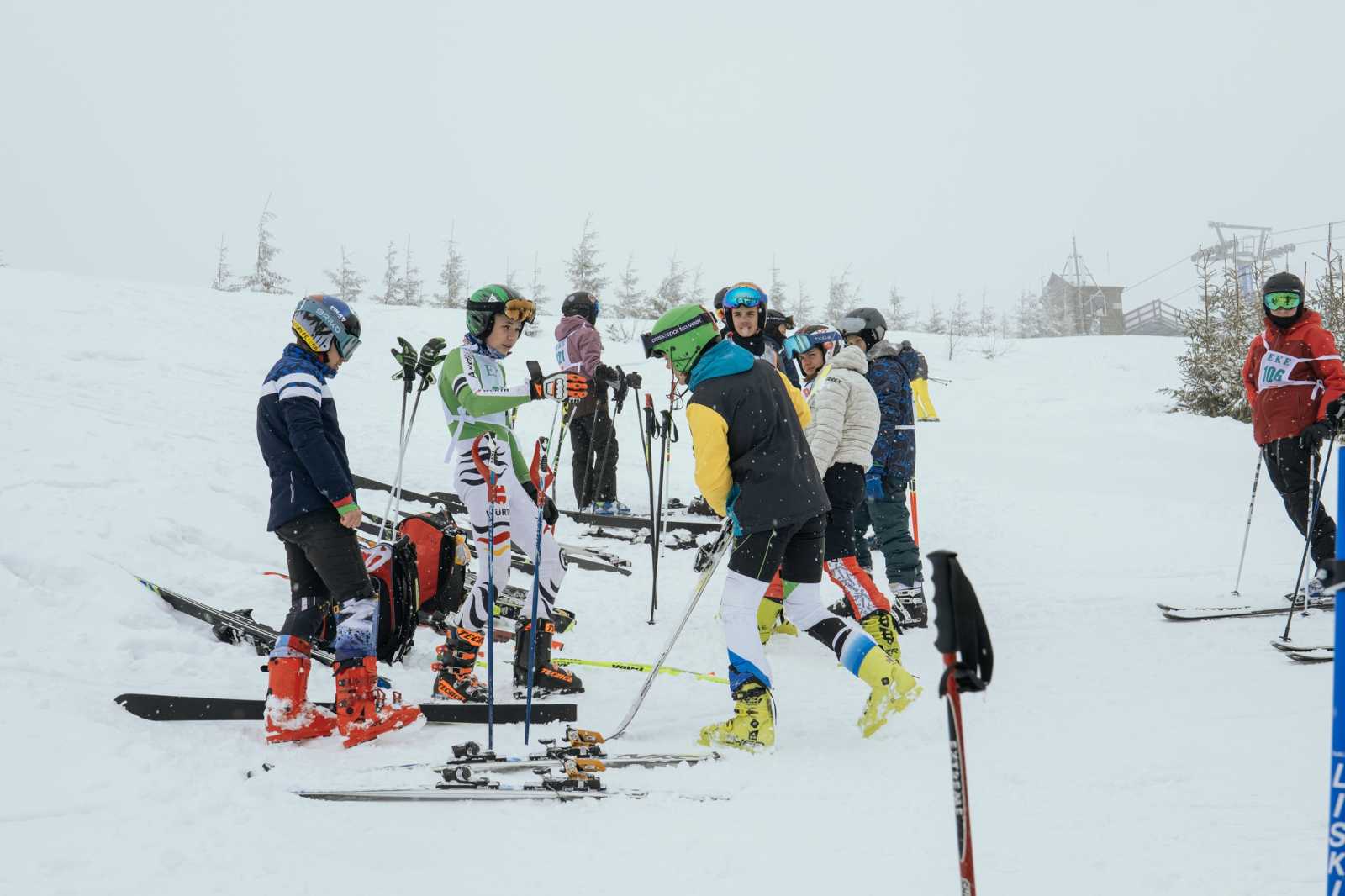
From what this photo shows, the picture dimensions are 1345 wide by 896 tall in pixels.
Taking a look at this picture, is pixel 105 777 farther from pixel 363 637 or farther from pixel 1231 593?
pixel 1231 593

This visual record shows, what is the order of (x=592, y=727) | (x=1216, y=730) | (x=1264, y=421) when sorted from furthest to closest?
(x=1264, y=421) → (x=592, y=727) → (x=1216, y=730)

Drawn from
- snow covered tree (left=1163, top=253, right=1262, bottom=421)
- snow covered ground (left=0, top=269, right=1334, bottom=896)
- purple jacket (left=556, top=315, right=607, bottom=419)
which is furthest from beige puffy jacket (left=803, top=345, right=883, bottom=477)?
snow covered tree (left=1163, top=253, right=1262, bottom=421)

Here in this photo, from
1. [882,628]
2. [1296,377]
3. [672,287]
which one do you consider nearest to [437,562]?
[882,628]

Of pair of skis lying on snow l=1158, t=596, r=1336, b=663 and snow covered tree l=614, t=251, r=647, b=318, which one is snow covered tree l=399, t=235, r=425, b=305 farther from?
pair of skis lying on snow l=1158, t=596, r=1336, b=663

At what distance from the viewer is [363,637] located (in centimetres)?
429

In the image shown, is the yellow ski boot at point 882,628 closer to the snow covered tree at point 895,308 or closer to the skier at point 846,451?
the skier at point 846,451

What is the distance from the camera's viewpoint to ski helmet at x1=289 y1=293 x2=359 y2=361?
14.4 ft

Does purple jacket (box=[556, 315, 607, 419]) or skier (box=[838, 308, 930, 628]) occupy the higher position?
purple jacket (box=[556, 315, 607, 419])

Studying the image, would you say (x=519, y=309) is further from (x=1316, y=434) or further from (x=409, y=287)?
(x=409, y=287)

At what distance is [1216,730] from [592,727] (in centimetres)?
301

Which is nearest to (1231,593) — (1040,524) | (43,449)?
(1040,524)

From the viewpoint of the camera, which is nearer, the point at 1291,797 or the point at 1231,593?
the point at 1291,797

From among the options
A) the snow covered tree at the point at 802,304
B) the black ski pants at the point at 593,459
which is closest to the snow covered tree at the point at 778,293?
the snow covered tree at the point at 802,304

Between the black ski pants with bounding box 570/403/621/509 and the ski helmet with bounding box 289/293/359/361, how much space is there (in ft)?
18.6
